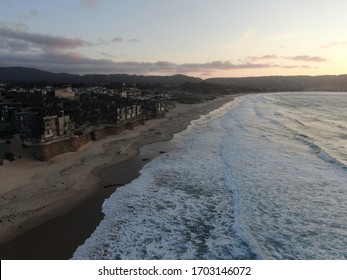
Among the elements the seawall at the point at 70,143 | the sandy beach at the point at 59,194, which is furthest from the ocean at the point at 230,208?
the seawall at the point at 70,143

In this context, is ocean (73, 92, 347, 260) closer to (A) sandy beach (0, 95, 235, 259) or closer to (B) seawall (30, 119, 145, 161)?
(A) sandy beach (0, 95, 235, 259)

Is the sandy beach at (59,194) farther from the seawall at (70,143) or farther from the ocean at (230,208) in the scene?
the ocean at (230,208)

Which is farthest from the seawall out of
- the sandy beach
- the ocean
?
the ocean

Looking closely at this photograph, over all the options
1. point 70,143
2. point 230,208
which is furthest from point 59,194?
point 70,143

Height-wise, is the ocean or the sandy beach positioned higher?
the ocean

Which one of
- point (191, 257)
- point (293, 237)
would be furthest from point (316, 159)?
point (191, 257)

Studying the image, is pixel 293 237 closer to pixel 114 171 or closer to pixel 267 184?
pixel 267 184
